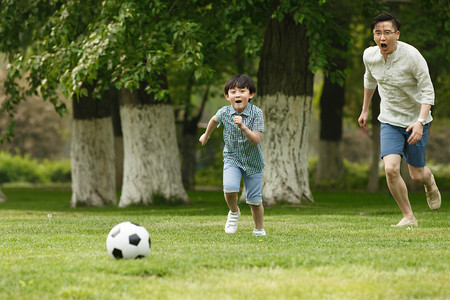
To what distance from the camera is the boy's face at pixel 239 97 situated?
26.2 feet

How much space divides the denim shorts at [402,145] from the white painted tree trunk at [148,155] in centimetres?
833

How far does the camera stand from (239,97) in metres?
7.98

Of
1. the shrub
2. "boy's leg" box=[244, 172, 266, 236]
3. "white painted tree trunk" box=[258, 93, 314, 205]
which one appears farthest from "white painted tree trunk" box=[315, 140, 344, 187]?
the shrub

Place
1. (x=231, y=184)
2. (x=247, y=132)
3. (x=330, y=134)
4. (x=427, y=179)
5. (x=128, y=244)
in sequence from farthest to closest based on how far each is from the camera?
(x=330, y=134), (x=427, y=179), (x=231, y=184), (x=247, y=132), (x=128, y=244)

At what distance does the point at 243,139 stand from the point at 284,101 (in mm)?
6481

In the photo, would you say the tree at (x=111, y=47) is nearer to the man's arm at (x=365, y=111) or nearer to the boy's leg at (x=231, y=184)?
the man's arm at (x=365, y=111)

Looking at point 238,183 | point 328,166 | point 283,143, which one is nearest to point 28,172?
point 328,166

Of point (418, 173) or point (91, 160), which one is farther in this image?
point (91, 160)

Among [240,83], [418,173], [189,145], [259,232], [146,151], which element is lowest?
[259,232]

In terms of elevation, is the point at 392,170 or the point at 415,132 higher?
the point at 415,132

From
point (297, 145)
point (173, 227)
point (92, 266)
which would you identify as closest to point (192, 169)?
point (297, 145)

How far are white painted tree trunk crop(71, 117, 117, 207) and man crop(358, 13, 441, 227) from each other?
9933mm

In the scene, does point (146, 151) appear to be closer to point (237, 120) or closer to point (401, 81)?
point (401, 81)

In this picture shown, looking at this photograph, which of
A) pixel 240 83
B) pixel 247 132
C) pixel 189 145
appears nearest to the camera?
pixel 247 132
